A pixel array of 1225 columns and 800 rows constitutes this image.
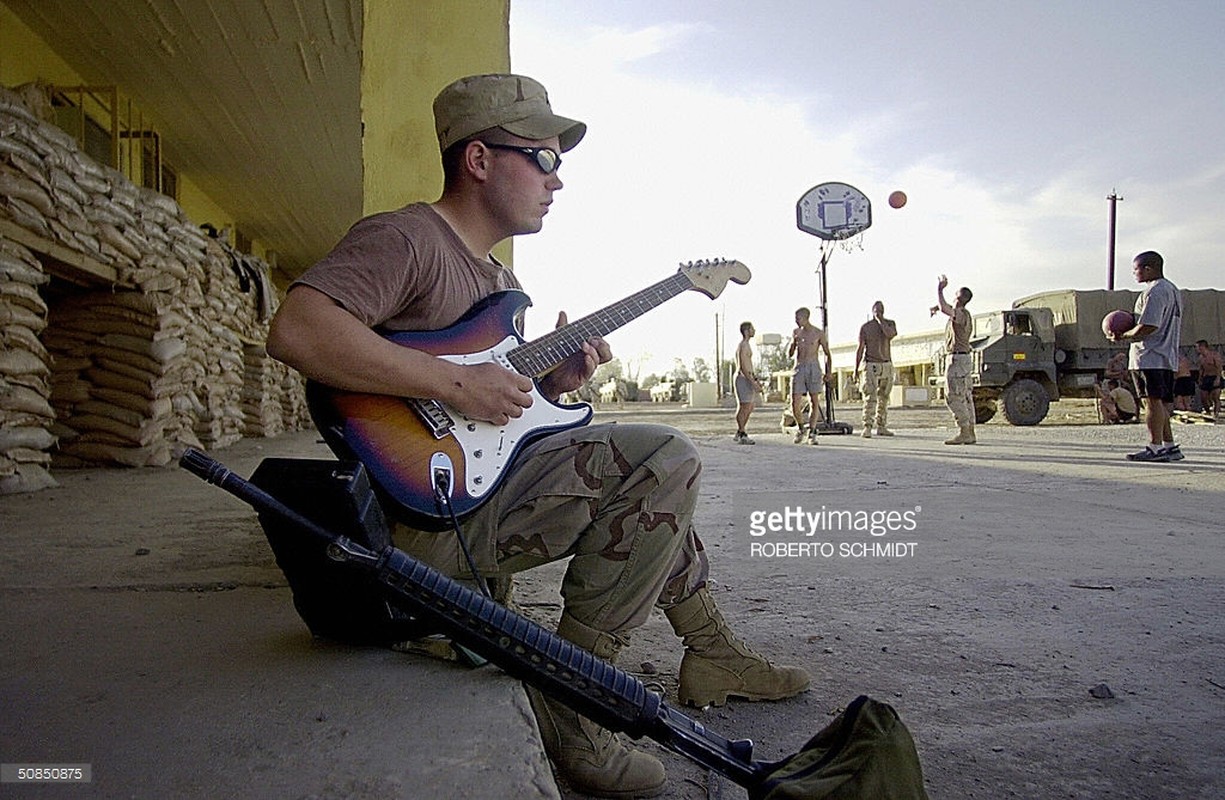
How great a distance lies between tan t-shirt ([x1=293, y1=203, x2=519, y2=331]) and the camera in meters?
1.36

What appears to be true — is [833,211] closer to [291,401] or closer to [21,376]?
[291,401]

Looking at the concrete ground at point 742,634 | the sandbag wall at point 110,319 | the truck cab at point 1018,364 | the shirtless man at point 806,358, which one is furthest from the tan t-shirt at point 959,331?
the sandbag wall at point 110,319

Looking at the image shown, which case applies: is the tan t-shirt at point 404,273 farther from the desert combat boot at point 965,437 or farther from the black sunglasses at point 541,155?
the desert combat boot at point 965,437

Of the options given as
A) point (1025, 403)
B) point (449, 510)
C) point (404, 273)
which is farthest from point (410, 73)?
point (1025, 403)

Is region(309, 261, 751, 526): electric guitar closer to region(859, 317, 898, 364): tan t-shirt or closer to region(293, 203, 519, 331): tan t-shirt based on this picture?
region(293, 203, 519, 331): tan t-shirt

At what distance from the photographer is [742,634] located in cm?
218

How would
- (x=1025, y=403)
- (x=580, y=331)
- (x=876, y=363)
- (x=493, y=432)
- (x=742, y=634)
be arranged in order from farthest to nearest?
(x=1025, y=403), (x=876, y=363), (x=742, y=634), (x=580, y=331), (x=493, y=432)

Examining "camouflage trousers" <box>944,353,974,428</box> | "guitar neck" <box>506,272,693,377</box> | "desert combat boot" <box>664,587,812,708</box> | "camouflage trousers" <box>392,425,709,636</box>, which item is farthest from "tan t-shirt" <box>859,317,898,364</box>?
"camouflage trousers" <box>392,425,709,636</box>

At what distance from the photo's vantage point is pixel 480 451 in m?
1.45

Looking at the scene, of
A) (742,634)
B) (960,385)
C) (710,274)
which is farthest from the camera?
(960,385)

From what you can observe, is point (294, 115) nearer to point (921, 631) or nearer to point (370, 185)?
point (370, 185)

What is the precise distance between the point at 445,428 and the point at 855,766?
872 millimetres

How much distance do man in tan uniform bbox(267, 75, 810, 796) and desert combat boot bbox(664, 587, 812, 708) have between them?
30 cm

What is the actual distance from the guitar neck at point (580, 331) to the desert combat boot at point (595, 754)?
53 cm
